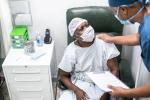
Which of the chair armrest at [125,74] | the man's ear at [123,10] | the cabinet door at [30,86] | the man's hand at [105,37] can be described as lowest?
the cabinet door at [30,86]

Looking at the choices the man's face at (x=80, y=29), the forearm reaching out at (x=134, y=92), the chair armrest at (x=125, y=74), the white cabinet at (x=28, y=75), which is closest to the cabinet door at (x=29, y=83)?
the white cabinet at (x=28, y=75)

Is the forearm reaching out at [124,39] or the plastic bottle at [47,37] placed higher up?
the forearm reaching out at [124,39]

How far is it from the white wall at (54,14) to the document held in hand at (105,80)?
775 millimetres

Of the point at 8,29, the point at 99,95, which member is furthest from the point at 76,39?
the point at 8,29

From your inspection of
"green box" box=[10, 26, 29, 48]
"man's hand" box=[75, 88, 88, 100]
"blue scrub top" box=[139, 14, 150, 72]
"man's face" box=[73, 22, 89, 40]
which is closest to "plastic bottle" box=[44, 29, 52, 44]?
"green box" box=[10, 26, 29, 48]

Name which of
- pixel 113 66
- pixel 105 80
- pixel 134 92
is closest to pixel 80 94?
pixel 105 80

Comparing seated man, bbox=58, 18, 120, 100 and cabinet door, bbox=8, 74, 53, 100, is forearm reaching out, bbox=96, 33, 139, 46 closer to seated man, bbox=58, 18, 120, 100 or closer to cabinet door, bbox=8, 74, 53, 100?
seated man, bbox=58, 18, 120, 100

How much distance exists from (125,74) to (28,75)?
Answer: 917 mm

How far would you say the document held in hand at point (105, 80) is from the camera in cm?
207

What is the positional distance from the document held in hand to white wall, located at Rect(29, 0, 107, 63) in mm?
775

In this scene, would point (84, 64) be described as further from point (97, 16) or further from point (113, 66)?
point (97, 16)

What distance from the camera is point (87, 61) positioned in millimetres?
2416

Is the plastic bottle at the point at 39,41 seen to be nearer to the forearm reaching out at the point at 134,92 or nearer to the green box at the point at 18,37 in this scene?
the green box at the point at 18,37

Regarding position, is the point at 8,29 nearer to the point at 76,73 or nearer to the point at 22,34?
the point at 22,34
